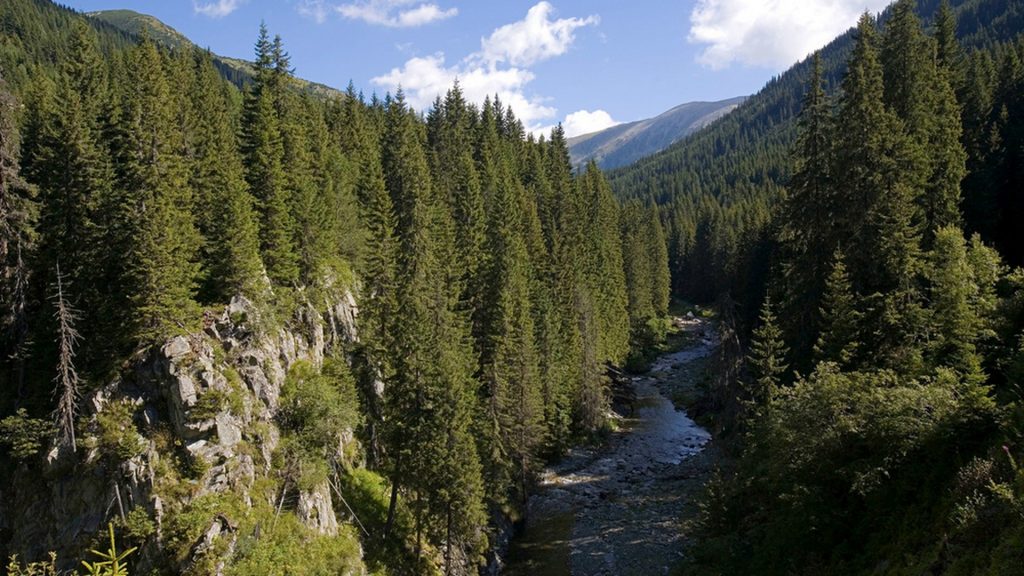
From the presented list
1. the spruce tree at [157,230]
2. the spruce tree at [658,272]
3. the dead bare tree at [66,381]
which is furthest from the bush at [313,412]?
the spruce tree at [658,272]

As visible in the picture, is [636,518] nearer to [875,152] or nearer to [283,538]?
[283,538]

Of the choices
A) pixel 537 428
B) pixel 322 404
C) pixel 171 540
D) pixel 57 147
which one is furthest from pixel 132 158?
pixel 537 428

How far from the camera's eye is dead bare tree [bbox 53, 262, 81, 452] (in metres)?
26.8

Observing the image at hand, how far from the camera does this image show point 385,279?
43156 millimetres

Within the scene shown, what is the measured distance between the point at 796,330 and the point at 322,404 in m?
29.7

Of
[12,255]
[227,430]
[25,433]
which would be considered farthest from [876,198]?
[12,255]

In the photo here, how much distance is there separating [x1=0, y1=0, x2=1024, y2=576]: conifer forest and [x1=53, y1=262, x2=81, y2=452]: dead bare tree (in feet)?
0.80

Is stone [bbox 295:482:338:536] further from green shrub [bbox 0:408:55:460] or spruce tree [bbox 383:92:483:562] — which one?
green shrub [bbox 0:408:55:460]

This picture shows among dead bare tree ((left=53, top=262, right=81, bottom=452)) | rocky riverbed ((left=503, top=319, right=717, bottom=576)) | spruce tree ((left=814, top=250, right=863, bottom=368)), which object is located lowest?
rocky riverbed ((left=503, top=319, right=717, bottom=576))

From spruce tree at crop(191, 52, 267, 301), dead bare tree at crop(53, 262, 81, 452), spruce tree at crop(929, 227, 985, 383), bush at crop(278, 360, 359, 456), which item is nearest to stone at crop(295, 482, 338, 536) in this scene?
bush at crop(278, 360, 359, 456)

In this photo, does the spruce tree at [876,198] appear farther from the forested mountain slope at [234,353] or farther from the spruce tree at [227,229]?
the spruce tree at [227,229]

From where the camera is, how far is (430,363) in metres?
31.6

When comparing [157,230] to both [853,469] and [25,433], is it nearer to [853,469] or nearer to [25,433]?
[25,433]

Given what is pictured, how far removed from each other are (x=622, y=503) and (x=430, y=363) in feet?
70.4
